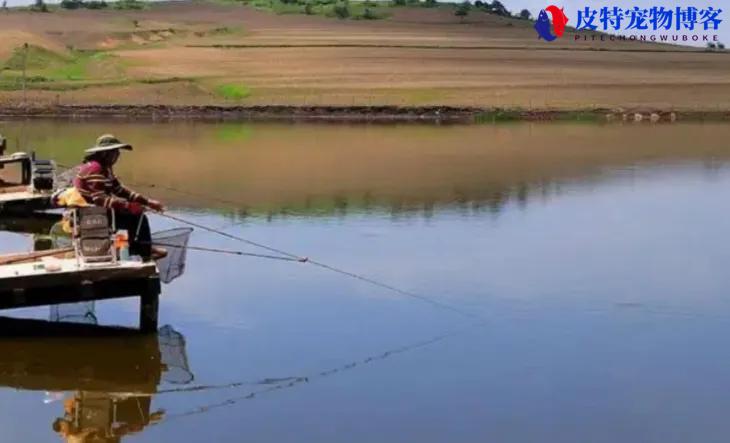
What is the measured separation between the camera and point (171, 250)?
8891mm

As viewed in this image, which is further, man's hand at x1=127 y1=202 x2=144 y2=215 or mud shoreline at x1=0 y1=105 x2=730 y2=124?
mud shoreline at x1=0 y1=105 x2=730 y2=124

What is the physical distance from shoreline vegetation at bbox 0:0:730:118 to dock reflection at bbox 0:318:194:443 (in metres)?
27.9

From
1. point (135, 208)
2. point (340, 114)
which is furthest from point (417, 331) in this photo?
point (340, 114)

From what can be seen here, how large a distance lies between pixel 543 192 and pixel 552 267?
6.05 m

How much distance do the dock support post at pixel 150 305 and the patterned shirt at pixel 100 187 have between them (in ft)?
1.92

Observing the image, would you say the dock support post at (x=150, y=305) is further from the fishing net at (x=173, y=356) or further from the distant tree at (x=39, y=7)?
the distant tree at (x=39, y=7)

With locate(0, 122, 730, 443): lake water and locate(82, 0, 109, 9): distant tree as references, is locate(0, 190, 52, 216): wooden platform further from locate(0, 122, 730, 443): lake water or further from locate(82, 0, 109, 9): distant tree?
locate(82, 0, 109, 9): distant tree

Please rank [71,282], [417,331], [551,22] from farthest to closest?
[551,22]
[417,331]
[71,282]

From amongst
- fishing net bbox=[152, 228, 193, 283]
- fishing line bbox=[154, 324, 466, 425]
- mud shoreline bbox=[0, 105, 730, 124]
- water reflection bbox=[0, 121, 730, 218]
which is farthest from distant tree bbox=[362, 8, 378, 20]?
fishing line bbox=[154, 324, 466, 425]

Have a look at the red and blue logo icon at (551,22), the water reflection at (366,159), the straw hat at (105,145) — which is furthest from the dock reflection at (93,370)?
the red and blue logo icon at (551,22)

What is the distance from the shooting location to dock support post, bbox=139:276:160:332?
8242mm

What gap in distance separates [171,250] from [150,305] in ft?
2.17

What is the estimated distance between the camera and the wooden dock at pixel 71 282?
7.97 metres

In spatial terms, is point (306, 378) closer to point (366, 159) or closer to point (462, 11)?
point (366, 159)
